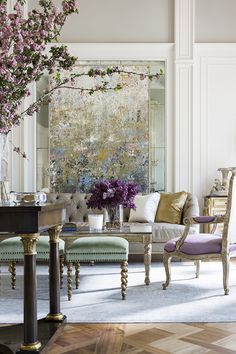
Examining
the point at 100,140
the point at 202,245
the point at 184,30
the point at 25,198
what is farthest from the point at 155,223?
the point at 25,198

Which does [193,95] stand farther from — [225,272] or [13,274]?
[13,274]

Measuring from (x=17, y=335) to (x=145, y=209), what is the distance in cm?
382

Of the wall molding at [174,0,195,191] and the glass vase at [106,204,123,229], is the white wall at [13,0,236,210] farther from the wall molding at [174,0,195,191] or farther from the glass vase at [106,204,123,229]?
the glass vase at [106,204,123,229]

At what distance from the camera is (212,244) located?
4523 millimetres

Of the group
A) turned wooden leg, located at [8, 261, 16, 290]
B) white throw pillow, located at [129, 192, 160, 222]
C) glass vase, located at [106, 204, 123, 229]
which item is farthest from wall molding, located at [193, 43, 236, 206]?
turned wooden leg, located at [8, 261, 16, 290]

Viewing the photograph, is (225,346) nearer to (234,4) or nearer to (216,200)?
(216,200)

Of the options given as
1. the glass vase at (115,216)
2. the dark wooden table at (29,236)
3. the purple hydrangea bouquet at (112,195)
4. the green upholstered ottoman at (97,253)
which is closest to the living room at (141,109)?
the glass vase at (115,216)

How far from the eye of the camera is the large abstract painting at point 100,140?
725 cm

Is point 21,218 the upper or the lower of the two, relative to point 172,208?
upper

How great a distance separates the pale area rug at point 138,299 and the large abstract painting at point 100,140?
1.84 meters

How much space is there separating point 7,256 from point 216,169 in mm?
3878

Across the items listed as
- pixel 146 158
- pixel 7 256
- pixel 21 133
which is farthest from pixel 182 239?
pixel 21 133

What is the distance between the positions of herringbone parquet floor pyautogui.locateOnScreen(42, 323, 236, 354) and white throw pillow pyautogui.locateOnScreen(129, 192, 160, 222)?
3.15m

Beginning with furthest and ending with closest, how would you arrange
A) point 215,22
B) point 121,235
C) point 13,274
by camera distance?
1. point 215,22
2. point 13,274
3. point 121,235
